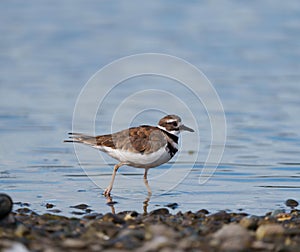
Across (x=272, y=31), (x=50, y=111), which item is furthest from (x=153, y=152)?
(x=272, y=31)

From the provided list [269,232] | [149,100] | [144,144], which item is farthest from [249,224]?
[149,100]

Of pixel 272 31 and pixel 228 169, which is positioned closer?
pixel 228 169

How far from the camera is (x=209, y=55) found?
904 inches

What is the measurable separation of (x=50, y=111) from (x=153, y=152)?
626 centimetres

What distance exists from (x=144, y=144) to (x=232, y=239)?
4.13 meters

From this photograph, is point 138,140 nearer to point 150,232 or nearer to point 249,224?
point 249,224

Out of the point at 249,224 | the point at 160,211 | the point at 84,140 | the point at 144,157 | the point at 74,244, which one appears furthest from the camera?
the point at 84,140

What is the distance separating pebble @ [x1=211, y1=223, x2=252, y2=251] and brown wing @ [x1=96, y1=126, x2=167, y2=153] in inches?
137

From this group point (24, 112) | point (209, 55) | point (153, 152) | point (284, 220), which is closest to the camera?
point (284, 220)

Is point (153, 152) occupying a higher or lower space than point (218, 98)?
lower

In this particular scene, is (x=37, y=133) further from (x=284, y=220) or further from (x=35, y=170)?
(x=284, y=220)

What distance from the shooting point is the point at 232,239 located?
23.5 ft

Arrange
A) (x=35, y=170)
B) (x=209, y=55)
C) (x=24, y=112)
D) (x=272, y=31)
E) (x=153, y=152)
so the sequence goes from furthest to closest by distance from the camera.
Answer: (x=272, y=31), (x=209, y=55), (x=24, y=112), (x=35, y=170), (x=153, y=152)

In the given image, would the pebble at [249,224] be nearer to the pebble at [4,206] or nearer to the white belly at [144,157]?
the pebble at [4,206]
